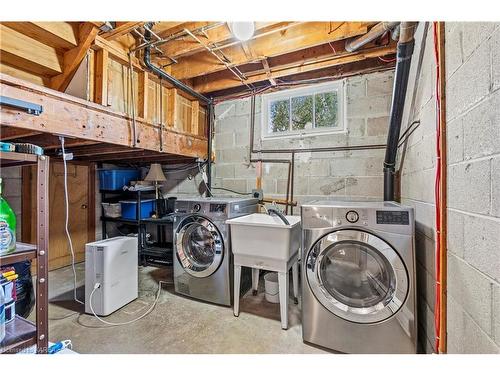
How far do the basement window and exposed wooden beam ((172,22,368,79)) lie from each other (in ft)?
2.17

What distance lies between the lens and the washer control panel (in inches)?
57.1

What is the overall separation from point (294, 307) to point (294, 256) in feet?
1.77

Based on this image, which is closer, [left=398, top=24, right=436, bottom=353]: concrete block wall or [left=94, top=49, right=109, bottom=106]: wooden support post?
[left=398, top=24, right=436, bottom=353]: concrete block wall

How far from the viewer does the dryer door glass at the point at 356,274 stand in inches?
57.6

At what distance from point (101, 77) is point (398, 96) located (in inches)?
93.1

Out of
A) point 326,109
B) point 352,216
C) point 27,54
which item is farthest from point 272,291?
point 27,54

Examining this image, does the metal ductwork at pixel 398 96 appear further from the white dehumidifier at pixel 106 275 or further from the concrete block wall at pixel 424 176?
the white dehumidifier at pixel 106 275

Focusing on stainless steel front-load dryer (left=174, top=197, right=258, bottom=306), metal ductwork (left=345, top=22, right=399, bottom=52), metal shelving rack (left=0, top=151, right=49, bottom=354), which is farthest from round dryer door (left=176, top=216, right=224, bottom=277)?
metal ductwork (left=345, top=22, right=399, bottom=52)

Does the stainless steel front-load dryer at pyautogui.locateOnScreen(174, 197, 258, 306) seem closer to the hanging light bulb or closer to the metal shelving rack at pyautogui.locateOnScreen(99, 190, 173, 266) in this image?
the metal shelving rack at pyautogui.locateOnScreen(99, 190, 173, 266)

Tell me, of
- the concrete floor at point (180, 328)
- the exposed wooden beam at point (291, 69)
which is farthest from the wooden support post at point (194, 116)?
the concrete floor at point (180, 328)

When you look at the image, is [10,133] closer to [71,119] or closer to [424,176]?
[71,119]

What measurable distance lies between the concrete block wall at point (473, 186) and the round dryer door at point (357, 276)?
1.12 ft
